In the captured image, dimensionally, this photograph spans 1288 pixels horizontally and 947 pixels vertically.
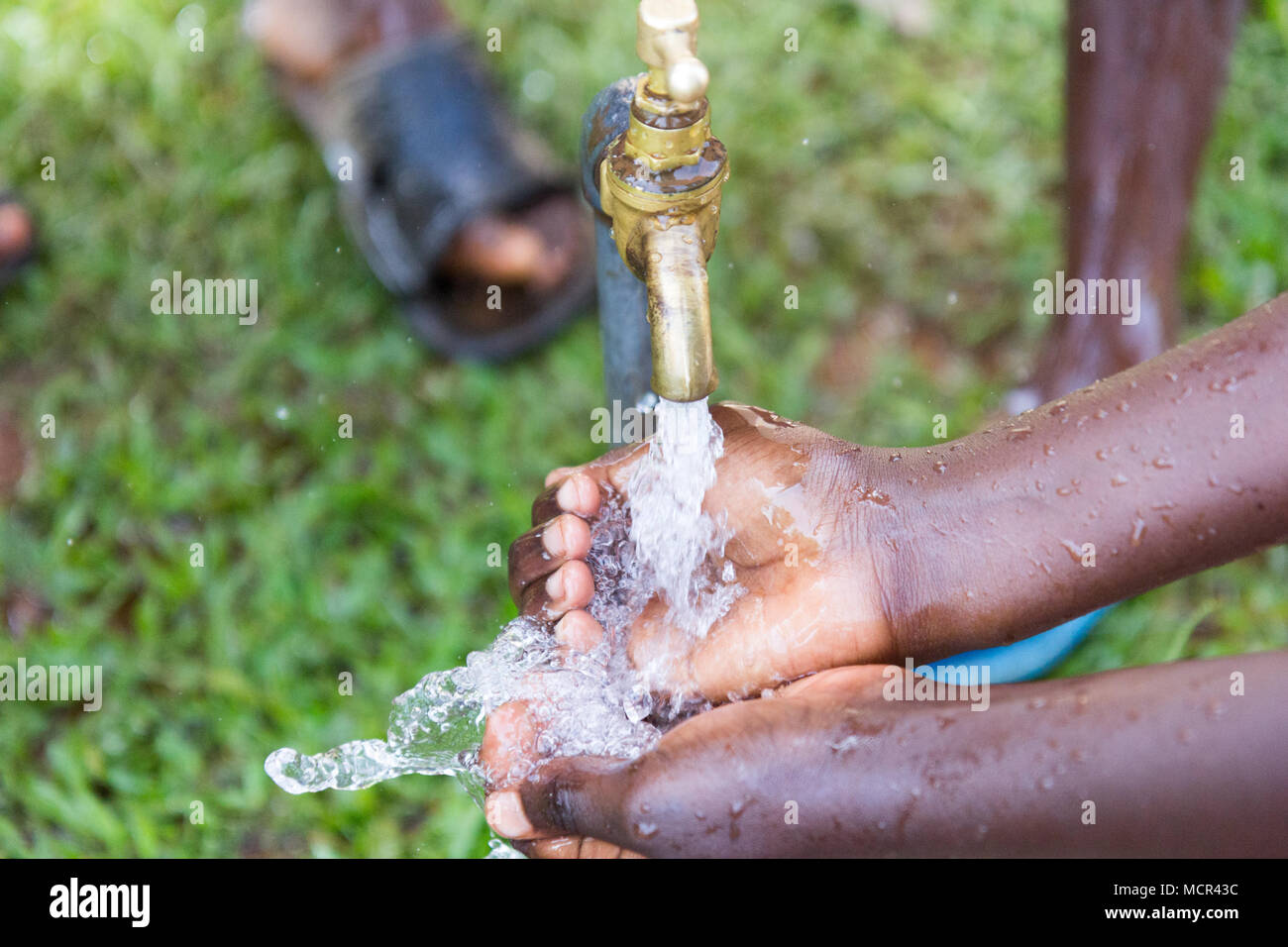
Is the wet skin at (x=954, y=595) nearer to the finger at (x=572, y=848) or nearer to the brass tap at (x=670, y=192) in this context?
the finger at (x=572, y=848)

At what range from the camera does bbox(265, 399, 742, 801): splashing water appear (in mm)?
1411

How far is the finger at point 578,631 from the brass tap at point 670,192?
35 centimetres

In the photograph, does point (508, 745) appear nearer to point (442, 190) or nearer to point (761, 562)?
point (761, 562)

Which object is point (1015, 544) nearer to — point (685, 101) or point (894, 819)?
point (894, 819)

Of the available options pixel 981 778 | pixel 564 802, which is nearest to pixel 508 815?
pixel 564 802

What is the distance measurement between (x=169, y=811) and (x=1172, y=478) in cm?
171

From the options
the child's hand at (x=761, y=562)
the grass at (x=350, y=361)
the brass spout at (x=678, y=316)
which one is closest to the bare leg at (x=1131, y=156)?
the grass at (x=350, y=361)

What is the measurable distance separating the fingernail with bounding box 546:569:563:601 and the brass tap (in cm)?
31

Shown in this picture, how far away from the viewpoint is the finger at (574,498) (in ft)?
4.78

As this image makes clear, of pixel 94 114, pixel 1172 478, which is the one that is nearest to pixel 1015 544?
pixel 1172 478

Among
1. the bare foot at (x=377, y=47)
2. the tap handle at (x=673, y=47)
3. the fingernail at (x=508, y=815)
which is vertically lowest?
the fingernail at (x=508, y=815)

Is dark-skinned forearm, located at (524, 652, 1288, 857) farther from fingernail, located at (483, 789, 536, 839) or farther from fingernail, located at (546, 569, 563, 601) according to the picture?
fingernail, located at (546, 569, 563, 601)

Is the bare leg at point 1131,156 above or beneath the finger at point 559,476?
above

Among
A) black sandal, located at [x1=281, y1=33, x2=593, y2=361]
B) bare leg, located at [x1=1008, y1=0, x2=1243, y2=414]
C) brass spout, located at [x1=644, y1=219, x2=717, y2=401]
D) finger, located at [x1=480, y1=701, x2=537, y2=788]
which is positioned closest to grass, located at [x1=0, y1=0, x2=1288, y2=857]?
black sandal, located at [x1=281, y1=33, x2=593, y2=361]
